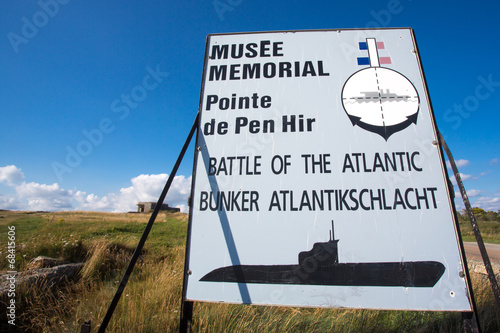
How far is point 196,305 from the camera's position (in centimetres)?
315

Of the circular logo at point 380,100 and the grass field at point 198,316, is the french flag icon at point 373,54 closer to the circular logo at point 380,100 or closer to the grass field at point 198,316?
the circular logo at point 380,100

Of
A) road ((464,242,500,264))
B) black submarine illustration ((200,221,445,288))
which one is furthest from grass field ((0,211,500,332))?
road ((464,242,500,264))

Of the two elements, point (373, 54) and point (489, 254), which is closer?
point (373, 54)

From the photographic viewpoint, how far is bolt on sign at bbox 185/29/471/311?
1.92 m

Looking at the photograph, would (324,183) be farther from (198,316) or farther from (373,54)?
(198,316)

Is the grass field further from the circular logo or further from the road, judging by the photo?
the road

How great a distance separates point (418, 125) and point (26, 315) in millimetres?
5413

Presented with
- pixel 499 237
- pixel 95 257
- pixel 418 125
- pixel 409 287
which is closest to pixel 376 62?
pixel 418 125

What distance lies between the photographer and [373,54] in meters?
2.50

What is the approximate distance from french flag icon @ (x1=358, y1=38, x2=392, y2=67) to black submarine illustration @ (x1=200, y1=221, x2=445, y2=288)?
1.85 m

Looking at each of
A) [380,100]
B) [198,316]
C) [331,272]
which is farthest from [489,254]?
[198,316]

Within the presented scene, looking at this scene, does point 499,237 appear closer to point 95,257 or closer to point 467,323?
point 467,323

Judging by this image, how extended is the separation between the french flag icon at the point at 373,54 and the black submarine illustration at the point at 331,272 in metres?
1.85

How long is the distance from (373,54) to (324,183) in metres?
1.57
